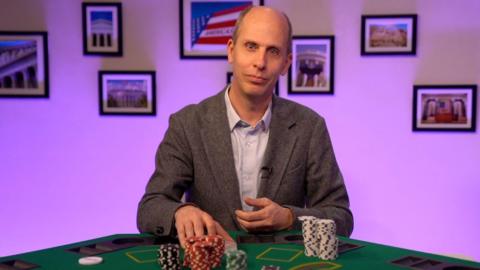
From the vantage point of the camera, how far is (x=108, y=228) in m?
4.24

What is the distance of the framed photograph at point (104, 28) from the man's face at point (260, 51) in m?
2.01

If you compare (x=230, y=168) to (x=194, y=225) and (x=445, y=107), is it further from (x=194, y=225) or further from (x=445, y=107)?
(x=445, y=107)

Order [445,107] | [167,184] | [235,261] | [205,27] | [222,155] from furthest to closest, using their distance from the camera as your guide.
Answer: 1. [205,27]
2. [445,107]
3. [222,155]
4. [167,184]
5. [235,261]

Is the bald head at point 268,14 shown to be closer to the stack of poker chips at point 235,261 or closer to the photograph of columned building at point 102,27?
the stack of poker chips at point 235,261

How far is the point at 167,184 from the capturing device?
2.26 meters

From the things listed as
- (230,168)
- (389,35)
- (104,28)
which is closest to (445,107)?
(389,35)

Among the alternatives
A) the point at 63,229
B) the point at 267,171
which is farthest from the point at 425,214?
the point at 63,229

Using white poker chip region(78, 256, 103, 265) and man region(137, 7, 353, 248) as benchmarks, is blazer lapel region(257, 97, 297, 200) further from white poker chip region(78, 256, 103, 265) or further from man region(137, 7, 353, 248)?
white poker chip region(78, 256, 103, 265)

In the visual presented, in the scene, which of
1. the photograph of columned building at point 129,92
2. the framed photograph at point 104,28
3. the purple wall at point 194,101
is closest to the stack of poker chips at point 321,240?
the purple wall at point 194,101

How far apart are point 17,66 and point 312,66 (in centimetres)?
251

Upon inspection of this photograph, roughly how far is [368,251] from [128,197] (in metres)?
2.85

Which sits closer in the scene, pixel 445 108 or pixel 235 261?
pixel 235 261

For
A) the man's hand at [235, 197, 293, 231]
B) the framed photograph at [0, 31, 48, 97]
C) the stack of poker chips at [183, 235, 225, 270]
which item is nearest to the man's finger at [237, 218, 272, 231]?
the man's hand at [235, 197, 293, 231]

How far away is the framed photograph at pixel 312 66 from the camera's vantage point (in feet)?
13.1
